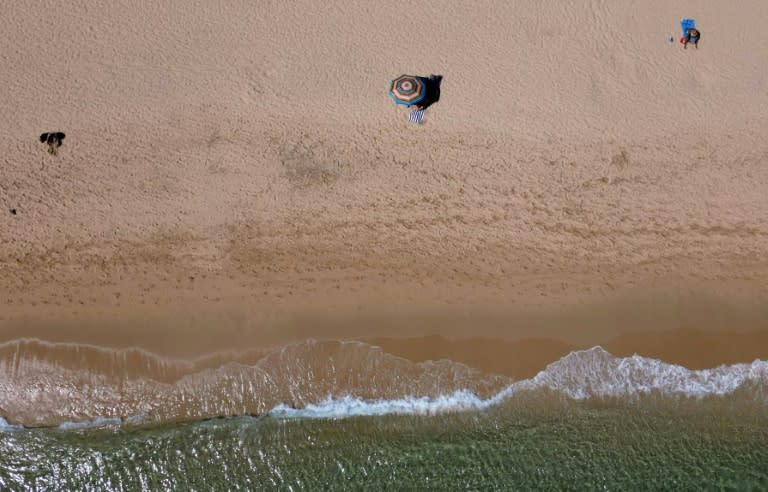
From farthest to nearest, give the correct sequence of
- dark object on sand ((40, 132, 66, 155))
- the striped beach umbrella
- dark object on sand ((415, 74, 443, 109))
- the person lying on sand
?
the person lying on sand
dark object on sand ((415, 74, 443, 109))
the striped beach umbrella
dark object on sand ((40, 132, 66, 155))

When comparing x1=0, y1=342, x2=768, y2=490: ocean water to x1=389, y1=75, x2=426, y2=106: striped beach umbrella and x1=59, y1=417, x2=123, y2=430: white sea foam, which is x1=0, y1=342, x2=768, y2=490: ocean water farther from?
x1=389, y1=75, x2=426, y2=106: striped beach umbrella

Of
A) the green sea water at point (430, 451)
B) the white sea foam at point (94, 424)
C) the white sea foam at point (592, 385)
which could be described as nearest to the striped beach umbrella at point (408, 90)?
the white sea foam at point (592, 385)

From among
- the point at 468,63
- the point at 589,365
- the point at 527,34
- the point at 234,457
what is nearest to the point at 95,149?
the point at 234,457

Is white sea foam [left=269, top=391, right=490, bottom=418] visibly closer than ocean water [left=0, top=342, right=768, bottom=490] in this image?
No

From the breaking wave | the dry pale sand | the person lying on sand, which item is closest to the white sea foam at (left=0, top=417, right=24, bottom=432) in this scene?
the breaking wave

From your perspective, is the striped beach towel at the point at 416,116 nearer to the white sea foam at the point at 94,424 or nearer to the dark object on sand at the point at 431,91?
the dark object on sand at the point at 431,91

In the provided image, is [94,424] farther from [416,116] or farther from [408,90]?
[408,90]
